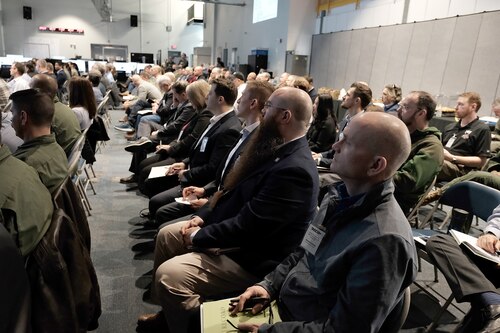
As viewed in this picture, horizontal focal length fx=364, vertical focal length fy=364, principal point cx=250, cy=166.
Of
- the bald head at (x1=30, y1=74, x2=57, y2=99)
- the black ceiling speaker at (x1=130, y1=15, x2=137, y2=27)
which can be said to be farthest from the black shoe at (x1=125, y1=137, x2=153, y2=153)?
the black ceiling speaker at (x1=130, y1=15, x2=137, y2=27)

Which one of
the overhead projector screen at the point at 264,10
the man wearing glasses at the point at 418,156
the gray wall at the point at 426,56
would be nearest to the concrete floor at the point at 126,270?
the man wearing glasses at the point at 418,156

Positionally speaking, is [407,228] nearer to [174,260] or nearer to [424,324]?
[174,260]

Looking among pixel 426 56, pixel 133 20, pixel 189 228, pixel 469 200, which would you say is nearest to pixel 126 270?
pixel 189 228

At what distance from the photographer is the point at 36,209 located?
5.01ft

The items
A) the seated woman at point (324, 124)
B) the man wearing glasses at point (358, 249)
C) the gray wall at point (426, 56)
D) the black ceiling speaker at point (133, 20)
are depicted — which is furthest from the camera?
the black ceiling speaker at point (133, 20)

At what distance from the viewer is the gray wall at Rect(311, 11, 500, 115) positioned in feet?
21.9

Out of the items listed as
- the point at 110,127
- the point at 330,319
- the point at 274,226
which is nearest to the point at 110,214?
the point at 274,226

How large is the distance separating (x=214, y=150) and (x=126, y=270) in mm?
1151

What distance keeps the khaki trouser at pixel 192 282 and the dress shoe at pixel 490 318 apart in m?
1.08

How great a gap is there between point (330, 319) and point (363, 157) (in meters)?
0.53

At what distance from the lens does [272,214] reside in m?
1.74

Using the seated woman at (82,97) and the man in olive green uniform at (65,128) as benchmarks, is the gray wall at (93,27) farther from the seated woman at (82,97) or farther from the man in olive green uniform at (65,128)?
the man in olive green uniform at (65,128)

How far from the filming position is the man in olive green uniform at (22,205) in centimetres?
144

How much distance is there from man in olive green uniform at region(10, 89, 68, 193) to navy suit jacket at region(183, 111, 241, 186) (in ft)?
3.34
